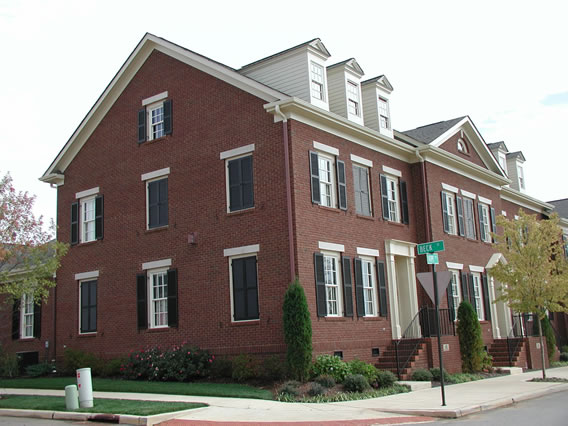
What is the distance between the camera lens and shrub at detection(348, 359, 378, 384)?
18.0 meters

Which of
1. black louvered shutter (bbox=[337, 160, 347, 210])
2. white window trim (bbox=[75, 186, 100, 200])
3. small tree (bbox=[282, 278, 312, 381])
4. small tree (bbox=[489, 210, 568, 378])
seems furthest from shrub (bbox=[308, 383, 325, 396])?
white window trim (bbox=[75, 186, 100, 200])

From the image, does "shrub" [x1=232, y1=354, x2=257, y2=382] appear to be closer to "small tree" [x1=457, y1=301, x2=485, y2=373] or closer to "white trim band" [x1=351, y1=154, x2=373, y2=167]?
"white trim band" [x1=351, y1=154, x2=373, y2=167]

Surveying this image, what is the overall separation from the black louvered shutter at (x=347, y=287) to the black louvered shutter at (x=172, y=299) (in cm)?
533

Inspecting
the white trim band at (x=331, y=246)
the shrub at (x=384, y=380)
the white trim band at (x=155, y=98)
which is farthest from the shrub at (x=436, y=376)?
the white trim band at (x=155, y=98)

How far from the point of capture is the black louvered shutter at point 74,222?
24627mm

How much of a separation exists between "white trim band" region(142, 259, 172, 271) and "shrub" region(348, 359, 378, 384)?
6835mm

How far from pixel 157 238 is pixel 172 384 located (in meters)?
5.49

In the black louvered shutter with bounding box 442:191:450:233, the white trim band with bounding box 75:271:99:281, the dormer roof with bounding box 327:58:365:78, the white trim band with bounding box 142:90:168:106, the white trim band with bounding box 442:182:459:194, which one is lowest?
the white trim band with bounding box 75:271:99:281

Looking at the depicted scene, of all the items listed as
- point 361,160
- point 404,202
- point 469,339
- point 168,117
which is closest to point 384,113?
point 361,160

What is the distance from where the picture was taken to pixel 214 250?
2022cm

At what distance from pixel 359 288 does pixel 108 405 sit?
29.3ft

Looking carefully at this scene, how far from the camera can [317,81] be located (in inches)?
832

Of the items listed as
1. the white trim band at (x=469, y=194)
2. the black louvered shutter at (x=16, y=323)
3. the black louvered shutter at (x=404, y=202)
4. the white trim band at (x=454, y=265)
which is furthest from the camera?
the white trim band at (x=469, y=194)

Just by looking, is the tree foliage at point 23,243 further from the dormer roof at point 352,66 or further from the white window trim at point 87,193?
the dormer roof at point 352,66
